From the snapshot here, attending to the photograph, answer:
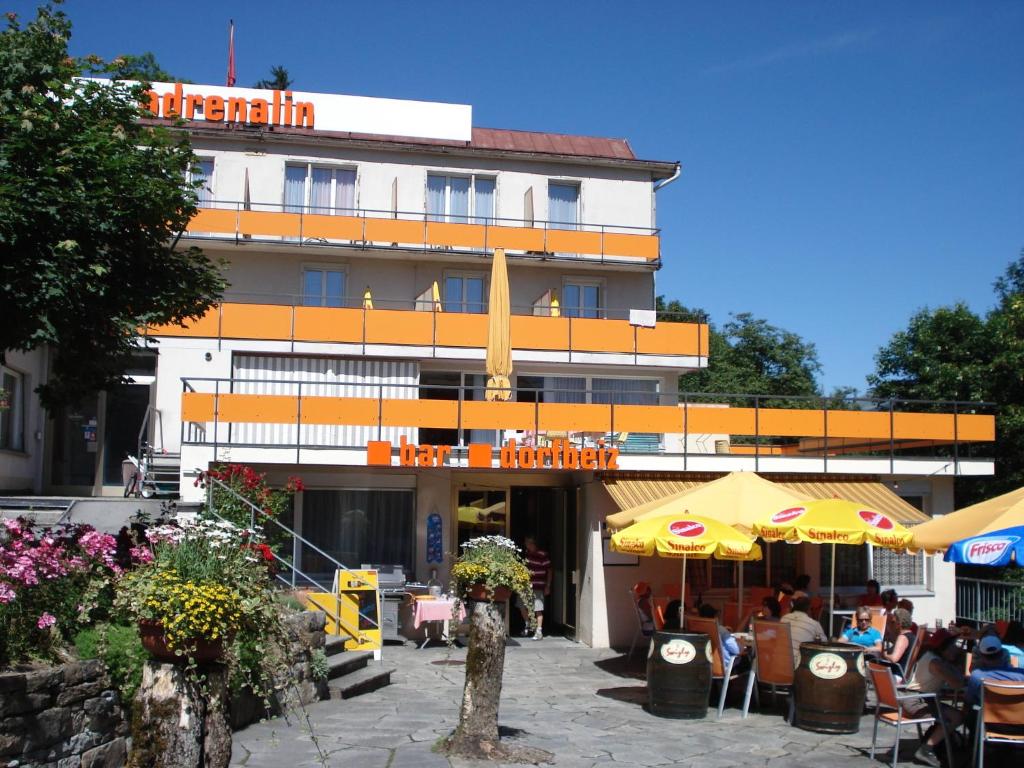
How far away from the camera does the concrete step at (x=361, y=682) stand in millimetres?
12773

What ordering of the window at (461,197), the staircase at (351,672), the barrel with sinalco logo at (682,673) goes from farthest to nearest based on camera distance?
the window at (461,197)
the staircase at (351,672)
the barrel with sinalco logo at (682,673)

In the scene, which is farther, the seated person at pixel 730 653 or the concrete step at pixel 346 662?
the concrete step at pixel 346 662

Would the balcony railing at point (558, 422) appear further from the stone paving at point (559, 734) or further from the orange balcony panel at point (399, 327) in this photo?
the stone paving at point (559, 734)

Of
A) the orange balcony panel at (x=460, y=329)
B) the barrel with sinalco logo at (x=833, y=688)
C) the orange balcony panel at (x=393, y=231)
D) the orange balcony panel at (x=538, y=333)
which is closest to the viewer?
the barrel with sinalco logo at (x=833, y=688)

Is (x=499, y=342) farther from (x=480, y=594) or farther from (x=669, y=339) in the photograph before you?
(x=480, y=594)

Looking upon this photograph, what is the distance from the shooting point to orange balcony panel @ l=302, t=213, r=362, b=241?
79.3 ft

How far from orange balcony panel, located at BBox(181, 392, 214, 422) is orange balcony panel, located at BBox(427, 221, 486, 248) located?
8.31 m

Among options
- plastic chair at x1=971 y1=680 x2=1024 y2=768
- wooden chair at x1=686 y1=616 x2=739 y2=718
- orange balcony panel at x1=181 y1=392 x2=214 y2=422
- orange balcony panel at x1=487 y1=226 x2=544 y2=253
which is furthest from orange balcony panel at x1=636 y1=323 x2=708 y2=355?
plastic chair at x1=971 y1=680 x2=1024 y2=768

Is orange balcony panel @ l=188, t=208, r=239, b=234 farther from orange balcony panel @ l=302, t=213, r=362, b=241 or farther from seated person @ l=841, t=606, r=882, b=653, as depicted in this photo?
seated person @ l=841, t=606, r=882, b=653

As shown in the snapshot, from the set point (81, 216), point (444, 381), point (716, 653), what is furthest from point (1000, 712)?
point (444, 381)

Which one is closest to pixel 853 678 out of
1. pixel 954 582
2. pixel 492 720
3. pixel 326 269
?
pixel 492 720

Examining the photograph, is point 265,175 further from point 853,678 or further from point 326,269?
point 853,678

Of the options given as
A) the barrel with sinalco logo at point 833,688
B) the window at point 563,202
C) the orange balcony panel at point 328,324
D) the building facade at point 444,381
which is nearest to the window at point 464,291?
the building facade at point 444,381

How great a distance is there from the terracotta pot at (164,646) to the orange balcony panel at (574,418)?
12.9 metres
